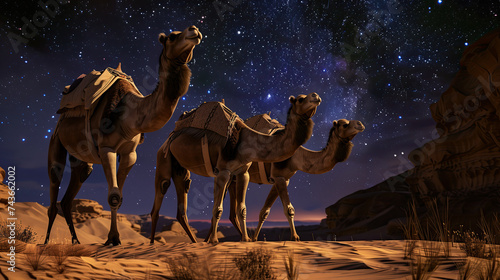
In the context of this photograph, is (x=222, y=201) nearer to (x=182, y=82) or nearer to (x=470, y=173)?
(x=182, y=82)

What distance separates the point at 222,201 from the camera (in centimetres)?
584

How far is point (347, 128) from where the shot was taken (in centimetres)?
652

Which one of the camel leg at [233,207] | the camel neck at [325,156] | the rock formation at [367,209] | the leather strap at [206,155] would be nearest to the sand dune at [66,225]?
the camel leg at [233,207]

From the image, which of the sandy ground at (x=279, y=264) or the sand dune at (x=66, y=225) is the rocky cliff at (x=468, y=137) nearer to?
the sandy ground at (x=279, y=264)

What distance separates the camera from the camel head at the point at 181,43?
13.8ft

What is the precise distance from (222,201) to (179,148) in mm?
1653

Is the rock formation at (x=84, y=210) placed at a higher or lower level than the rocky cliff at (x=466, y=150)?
lower

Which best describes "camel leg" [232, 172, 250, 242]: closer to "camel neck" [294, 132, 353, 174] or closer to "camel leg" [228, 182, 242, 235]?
"camel leg" [228, 182, 242, 235]

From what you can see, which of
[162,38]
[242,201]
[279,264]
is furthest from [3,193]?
[279,264]

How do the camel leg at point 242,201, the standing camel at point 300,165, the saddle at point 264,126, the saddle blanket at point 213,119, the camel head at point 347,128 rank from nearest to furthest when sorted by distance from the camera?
the camel leg at point 242,201, the saddle blanket at point 213,119, the camel head at point 347,128, the standing camel at point 300,165, the saddle at point 264,126

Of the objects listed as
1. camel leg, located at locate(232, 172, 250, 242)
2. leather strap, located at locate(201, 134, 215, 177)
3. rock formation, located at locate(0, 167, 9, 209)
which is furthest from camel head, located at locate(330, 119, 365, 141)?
rock formation, located at locate(0, 167, 9, 209)

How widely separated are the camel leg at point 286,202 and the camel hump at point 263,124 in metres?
1.24

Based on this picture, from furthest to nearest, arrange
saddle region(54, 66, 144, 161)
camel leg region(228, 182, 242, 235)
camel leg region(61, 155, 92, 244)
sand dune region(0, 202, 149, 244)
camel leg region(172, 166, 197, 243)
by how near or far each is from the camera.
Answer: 1. sand dune region(0, 202, 149, 244)
2. camel leg region(228, 182, 242, 235)
3. camel leg region(172, 166, 197, 243)
4. camel leg region(61, 155, 92, 244)
5. saddle region(54, 66, 144, 161)

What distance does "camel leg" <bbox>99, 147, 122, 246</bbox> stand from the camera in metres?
5.19
